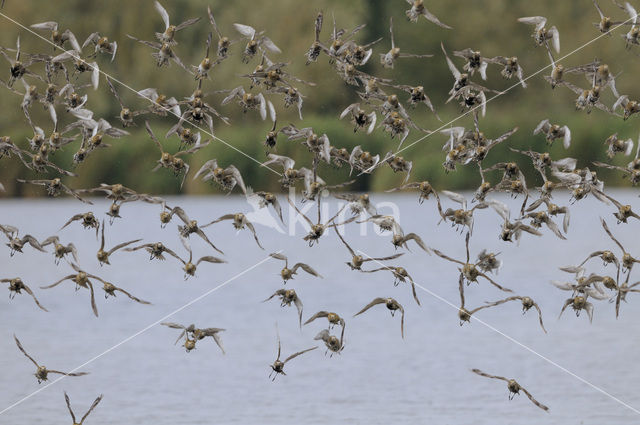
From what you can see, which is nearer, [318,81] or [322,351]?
[322,351]

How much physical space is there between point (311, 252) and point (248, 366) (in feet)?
51.1

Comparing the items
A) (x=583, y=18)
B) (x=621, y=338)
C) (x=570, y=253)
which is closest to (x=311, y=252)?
(x=570, y=253)

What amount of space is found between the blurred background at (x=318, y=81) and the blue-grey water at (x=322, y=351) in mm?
8397

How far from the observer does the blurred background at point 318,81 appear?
38.8 m

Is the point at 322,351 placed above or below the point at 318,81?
below

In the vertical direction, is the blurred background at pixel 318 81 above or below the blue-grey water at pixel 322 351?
above

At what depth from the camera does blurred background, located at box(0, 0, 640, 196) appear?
38.8 m

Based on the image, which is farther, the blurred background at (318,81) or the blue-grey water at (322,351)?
the blurred background at (318,81)

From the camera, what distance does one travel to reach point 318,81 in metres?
50.5

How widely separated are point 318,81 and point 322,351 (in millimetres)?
35133

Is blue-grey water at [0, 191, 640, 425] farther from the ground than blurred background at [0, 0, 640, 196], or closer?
closer

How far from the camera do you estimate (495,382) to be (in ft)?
46.1

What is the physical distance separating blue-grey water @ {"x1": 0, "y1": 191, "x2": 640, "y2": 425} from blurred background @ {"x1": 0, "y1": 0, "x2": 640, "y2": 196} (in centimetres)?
840

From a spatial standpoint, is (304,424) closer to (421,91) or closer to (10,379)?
(421,91)
